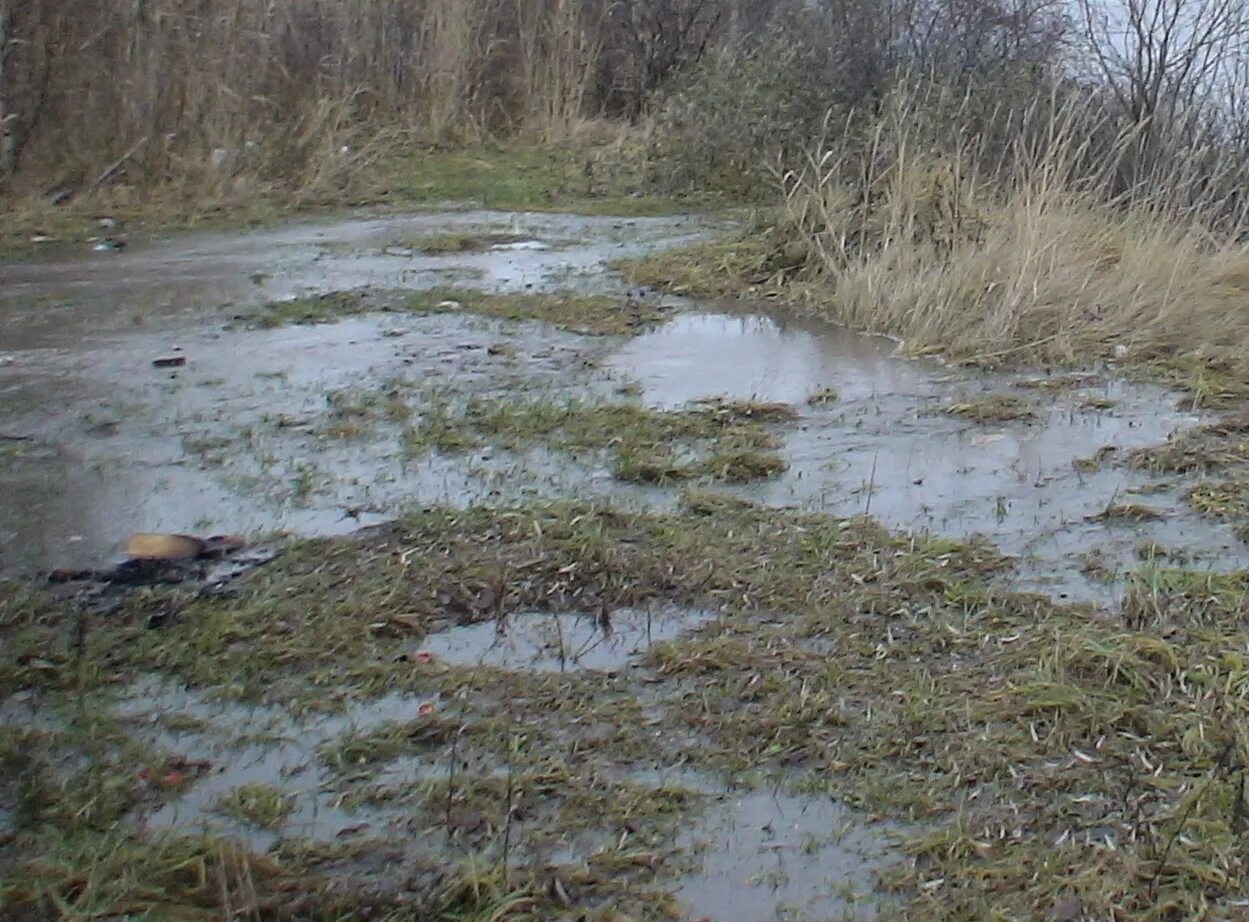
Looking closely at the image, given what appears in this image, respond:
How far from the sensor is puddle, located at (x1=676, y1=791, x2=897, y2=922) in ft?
7.45

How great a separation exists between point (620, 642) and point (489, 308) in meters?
3.49

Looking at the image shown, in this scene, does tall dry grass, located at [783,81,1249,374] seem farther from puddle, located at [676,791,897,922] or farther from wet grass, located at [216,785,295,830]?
wet grass, located at [216,785,295,830]

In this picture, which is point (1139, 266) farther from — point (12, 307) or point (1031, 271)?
point (12, 307)

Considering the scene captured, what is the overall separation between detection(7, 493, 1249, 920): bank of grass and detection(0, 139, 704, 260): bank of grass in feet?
17.2

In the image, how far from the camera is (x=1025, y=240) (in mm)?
6254

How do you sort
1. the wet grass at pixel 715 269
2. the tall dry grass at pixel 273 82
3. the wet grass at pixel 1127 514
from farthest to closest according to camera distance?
the tall dry grass at pixel 273 82, the wet grass at pixel 715 269, the wet grass at pixel 1127 514

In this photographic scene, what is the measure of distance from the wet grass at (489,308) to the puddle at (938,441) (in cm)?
21

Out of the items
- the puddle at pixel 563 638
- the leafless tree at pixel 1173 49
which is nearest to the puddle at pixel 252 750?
the puddle at pixel 563 638

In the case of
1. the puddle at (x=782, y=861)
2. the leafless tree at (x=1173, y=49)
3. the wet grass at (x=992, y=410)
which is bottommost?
the puddle at (x=782, y=861)

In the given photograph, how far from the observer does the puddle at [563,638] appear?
3064 mm

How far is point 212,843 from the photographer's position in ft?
7.68

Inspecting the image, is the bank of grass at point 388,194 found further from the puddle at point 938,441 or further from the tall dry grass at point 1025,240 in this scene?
the puddle at point 938,441

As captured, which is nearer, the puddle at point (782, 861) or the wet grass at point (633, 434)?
the puddle at point (782, 861)

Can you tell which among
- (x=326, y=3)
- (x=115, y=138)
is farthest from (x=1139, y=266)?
(x=326, y=3)
